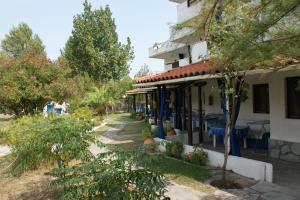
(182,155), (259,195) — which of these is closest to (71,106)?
(182,155)

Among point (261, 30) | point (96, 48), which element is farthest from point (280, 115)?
point (96, 48)

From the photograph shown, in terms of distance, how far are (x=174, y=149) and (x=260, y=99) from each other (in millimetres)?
4198

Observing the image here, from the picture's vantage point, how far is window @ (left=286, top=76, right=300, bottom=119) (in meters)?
11.0

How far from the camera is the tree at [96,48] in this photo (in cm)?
4825

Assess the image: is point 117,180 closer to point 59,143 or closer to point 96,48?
point 59,143

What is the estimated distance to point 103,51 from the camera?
4944 centimetres

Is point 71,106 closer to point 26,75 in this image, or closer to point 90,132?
point 26,75

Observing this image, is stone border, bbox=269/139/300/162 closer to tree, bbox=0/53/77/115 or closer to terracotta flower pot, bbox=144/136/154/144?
terracotta flower pot, bbox=144/136/154/144

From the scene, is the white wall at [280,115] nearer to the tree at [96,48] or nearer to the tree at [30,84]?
the tree at [30,84]

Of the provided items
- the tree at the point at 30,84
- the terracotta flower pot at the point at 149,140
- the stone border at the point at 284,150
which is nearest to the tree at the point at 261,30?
the stone border at the point at 284,150

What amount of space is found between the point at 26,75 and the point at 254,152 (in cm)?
1218

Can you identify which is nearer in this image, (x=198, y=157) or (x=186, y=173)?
(x=186, y=173)

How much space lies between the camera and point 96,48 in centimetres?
4862

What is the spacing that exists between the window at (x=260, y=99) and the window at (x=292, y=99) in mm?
1992
